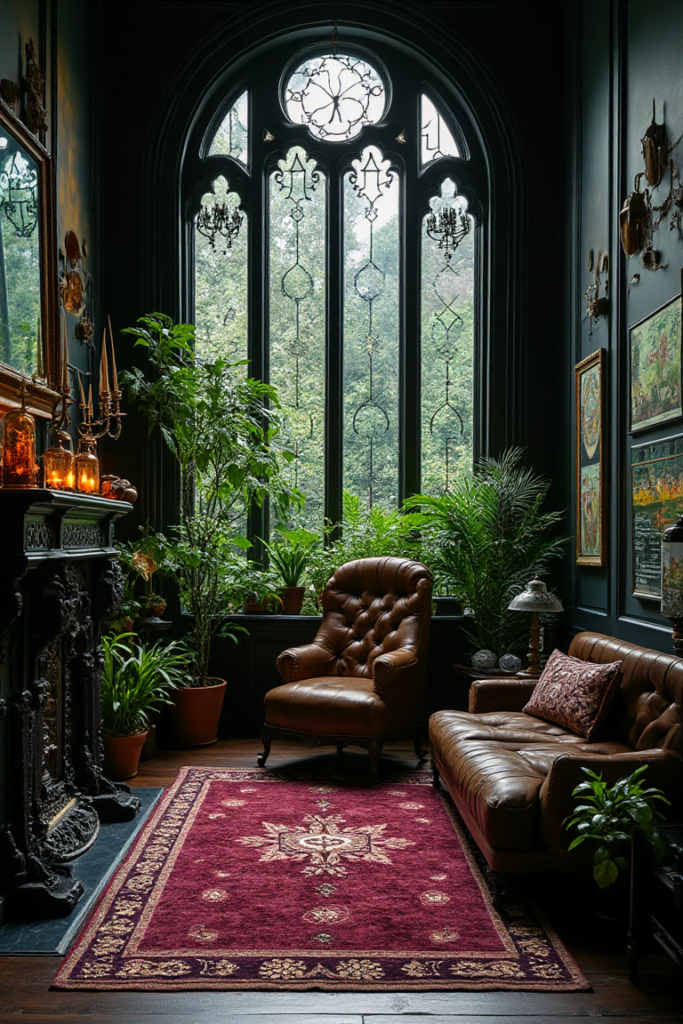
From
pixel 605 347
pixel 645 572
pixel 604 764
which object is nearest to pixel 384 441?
pixel 605 347

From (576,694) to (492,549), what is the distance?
1756mm

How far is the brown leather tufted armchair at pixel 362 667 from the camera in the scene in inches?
176

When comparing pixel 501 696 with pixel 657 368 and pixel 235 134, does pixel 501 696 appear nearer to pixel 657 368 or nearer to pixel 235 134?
pixel 657 368

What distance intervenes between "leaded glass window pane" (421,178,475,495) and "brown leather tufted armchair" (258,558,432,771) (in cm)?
114

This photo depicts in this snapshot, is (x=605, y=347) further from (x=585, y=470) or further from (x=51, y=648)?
(x=51, y=648)

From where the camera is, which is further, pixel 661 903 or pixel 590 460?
pixel 590 460

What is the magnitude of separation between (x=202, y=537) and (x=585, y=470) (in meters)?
2.40

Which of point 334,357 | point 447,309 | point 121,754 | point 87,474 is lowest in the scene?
point 121,754

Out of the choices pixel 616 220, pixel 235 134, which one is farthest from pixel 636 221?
pixel 235 134

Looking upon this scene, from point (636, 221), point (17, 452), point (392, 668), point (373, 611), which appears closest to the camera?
point (17, 452)

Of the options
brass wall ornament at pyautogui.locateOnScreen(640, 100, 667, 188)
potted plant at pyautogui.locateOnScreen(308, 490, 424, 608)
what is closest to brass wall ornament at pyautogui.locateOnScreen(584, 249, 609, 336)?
brass wall ornament at pyautogui.locateOnScreen(640, 100, 667, 188)

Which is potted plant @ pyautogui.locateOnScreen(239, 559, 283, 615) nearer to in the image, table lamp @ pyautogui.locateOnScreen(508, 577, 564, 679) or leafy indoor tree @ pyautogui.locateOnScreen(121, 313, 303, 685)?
leafy indoor tree @ pyautogui.locateOnScreen(121, 313, 303, 685)

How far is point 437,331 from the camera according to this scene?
604cm

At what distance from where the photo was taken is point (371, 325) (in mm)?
6074
